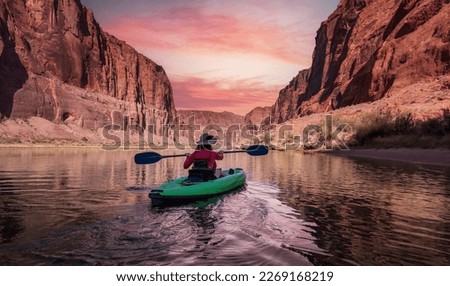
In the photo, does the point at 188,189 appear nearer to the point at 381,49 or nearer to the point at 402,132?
→ the point at 402,132

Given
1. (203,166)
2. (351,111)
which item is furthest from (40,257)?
(351,111)

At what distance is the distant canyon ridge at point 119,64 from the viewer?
56562 millimetres

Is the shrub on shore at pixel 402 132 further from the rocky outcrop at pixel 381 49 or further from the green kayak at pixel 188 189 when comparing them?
the green kayak at pixel 188 189

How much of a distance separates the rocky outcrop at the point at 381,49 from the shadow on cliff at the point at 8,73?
Result: 70797 millimetres

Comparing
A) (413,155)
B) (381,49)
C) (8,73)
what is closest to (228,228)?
(413,155)

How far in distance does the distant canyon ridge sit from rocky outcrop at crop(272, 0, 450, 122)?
183 millimetres

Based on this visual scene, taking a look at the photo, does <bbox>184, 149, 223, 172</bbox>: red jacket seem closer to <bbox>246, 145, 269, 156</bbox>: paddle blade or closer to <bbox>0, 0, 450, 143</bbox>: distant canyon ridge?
<bbox>246, 145, 269, 156</bbox>: paddle blade

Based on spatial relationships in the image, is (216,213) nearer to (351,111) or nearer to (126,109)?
(351,111)

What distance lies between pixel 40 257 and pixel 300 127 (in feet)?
237

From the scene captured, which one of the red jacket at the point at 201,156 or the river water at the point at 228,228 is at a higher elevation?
the red jacket at the point at 201,156

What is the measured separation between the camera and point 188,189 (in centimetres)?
982

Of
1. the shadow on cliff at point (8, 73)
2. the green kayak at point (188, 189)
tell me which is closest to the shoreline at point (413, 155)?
the green kayak at point (188, 189)

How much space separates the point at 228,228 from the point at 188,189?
2811 millimetres

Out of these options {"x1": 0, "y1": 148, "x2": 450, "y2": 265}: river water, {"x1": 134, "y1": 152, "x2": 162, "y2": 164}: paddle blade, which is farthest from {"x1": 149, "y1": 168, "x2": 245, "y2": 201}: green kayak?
{"x1": 134, "y1": 152, "x2": 162, "y2": 164}: paddle blade
